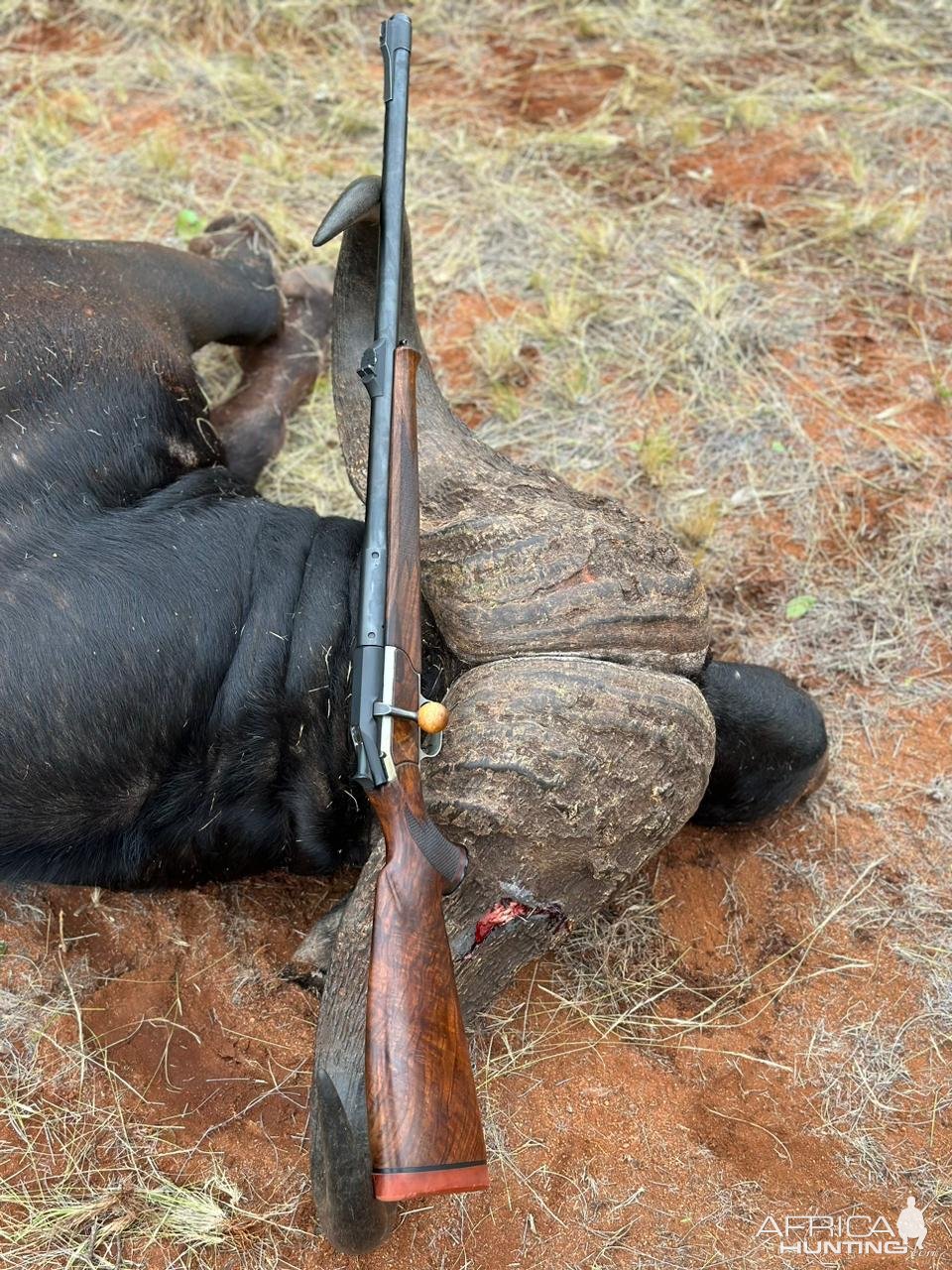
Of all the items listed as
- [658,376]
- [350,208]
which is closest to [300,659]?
[350,208]

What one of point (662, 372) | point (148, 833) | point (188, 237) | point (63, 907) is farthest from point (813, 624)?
point (188, 237)

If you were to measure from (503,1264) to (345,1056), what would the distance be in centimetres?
80

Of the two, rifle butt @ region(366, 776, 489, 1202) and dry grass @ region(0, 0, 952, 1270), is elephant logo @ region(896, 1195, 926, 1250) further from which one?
rifle butt @ region(366, 776, 489, 1202)

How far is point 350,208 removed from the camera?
99.5 inches

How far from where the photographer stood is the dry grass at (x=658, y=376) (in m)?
2.62

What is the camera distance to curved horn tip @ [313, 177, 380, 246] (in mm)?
2434

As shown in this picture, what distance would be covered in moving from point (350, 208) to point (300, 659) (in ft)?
3.38

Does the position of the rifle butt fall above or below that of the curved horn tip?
below

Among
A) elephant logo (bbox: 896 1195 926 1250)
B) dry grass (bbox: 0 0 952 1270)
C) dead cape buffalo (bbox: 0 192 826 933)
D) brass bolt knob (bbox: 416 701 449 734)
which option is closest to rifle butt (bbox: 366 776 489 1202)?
brass bolt knob (bbox: 416 701 449 734)

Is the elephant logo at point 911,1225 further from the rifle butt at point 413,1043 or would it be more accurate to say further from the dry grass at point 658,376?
the rifle butt at point 413,1043

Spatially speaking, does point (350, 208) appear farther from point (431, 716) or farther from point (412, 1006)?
point (412, 1006)

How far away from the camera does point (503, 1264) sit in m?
2.43

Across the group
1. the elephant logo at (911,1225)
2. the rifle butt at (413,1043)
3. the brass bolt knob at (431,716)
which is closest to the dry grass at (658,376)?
the elephant logo at (911,1225)

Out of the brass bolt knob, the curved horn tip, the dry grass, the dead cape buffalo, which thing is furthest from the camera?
the dry grass
